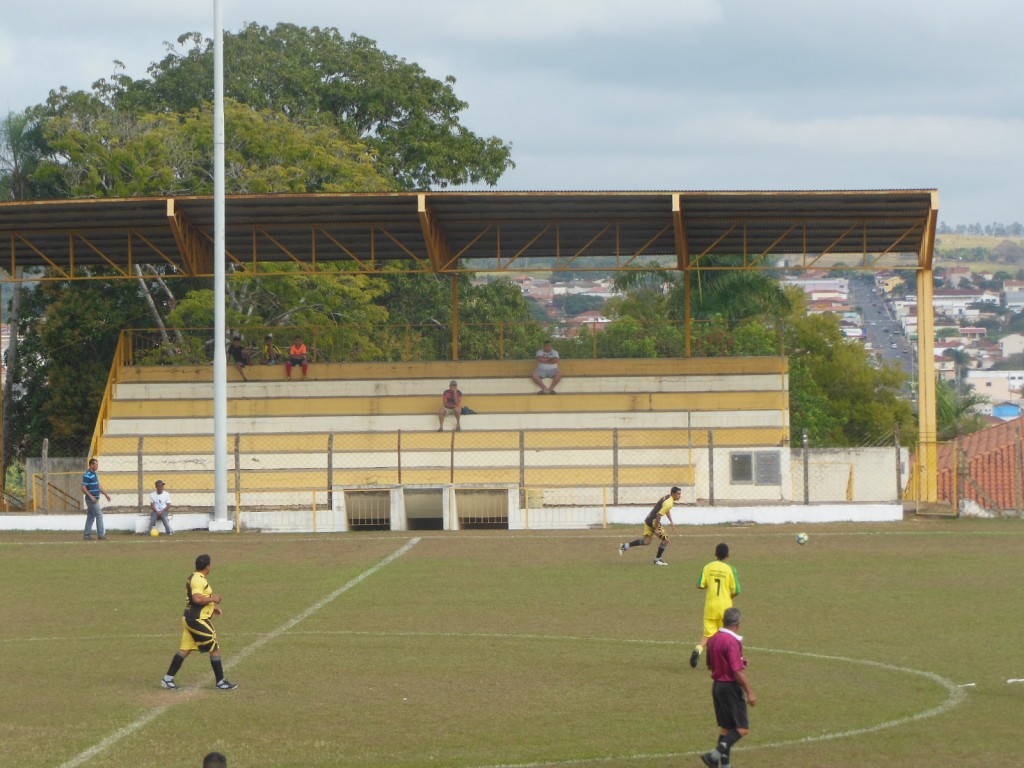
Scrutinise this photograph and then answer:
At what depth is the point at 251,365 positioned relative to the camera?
41812 millimetres

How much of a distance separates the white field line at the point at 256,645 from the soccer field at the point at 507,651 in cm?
5

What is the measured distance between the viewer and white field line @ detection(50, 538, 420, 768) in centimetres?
1363

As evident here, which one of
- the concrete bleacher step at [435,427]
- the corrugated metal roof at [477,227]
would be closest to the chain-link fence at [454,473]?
the concrete bleacher step at [435,427]

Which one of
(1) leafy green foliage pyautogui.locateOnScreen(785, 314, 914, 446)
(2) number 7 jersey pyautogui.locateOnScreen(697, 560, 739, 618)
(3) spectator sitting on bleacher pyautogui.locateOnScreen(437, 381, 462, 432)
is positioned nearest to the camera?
(2) number 7 jersey pyautogui.locateOnScreen(697, 560, 739, 618)

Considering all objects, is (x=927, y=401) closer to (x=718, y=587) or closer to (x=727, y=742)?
(x=718, y=587)

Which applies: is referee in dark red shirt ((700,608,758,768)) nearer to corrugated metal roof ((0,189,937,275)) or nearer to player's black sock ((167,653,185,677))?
player's black sock ((167,653,185,677))

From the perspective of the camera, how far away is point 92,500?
31.3m

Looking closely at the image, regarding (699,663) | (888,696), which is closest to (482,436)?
(699,663)

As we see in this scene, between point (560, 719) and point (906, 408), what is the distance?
61413 millimetres

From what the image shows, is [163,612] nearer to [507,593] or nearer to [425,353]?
[507,593]

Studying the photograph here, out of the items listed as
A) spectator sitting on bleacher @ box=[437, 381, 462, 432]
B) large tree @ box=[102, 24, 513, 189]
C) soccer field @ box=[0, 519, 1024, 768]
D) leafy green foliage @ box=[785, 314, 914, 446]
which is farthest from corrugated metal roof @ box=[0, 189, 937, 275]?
leafy green foliage @ box=[785, 314, 914, 446]

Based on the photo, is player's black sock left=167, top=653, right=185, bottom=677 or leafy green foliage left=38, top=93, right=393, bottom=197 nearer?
player's black sock left=167, top=653, right=185, bottom=677

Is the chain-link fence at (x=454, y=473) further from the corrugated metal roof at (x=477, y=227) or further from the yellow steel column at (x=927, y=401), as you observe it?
the corrugated metal roof at (x=477, y=227)

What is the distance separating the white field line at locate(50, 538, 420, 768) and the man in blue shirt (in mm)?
6236
